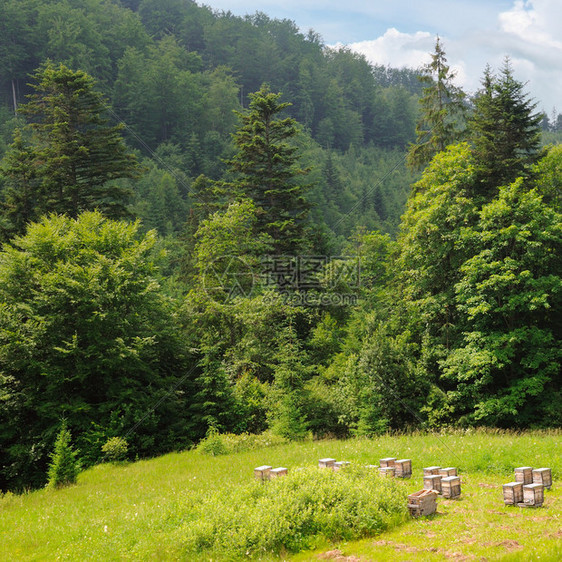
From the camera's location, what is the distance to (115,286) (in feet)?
79.5

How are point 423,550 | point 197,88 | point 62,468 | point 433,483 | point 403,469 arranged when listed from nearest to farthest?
1. point 423,550
2. point 433,483
3. point 403,469
4. point 62,468
5. point 197,88

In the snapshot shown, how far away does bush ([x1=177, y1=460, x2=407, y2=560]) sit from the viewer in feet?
29.8

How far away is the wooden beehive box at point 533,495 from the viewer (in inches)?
393

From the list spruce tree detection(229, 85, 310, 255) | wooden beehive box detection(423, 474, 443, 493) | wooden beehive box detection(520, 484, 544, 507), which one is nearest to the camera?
wooden beehive box detection(520, 484, 544, 507)

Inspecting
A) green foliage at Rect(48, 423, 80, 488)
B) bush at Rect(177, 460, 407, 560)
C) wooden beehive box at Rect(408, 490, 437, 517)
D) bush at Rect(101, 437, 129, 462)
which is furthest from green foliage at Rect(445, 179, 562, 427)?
green foliage at Rect(48, 423, 80, 488)

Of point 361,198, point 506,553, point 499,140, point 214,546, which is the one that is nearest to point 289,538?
point 214,546

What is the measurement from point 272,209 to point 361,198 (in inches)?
2388

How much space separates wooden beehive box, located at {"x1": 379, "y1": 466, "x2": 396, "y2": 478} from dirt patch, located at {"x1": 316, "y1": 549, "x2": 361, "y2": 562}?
3180mm

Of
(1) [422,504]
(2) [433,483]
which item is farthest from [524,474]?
(1) [422,504]

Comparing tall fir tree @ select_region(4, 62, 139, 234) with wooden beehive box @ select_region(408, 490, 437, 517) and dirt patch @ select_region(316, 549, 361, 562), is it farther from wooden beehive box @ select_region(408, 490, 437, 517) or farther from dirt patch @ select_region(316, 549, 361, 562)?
dirt patch @ select_region(316, 549, 361, 562)

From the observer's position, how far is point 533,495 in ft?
32.7

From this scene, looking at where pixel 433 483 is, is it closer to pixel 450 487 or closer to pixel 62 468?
pixel 450 487

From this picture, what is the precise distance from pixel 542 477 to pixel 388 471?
342 cm

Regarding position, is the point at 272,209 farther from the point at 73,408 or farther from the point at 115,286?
the point at 73,408
